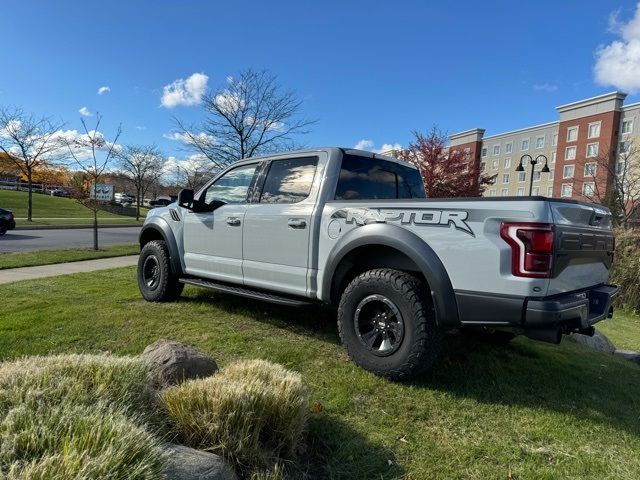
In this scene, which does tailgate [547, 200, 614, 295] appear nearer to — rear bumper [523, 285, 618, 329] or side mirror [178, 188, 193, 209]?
rear bumper [523, 285, 618, 329]

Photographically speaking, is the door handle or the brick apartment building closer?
the door handle

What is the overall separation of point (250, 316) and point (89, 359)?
2.85 metres

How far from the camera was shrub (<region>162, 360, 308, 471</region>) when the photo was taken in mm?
2307

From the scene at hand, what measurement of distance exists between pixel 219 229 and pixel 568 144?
68.5 meters

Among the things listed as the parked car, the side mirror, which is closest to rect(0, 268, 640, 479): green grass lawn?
the side mirror

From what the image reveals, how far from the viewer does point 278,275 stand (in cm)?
447

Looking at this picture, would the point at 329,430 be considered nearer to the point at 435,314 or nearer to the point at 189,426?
the point at 189,426

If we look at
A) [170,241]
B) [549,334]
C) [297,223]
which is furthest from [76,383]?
[170,241]

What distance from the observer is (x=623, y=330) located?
8852mm

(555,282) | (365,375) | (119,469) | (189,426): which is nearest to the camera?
(119,469)

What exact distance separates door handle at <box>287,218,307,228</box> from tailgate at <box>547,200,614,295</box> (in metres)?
2.08

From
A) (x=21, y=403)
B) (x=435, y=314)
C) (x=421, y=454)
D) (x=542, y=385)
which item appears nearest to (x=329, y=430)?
(x=421, y=454)

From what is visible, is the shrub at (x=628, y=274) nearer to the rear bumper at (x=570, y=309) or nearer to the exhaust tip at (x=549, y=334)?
the rear bumper at (x=570, y=309)

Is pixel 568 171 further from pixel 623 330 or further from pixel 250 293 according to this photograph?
pixel 250 293
